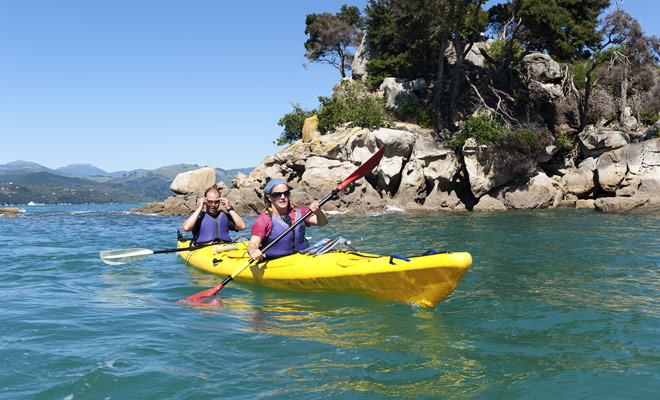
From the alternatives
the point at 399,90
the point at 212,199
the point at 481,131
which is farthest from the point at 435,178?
the point at 212,199

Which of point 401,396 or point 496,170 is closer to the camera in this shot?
point 401,396

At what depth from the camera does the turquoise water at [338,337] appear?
310 cm

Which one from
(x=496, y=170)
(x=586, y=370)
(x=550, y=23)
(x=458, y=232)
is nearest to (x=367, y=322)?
(x=586, y=370)

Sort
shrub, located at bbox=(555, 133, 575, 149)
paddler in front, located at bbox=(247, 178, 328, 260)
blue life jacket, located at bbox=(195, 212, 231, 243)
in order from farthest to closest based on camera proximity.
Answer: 1. shrub, located at bbox=(555, 133, 575, 149)
2. blue life jacket, located at bbox=(195, 212, 231, 243)
3. paddler in front, located at bbox=(247, 178, 328, 260)

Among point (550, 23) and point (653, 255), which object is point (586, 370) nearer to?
point (653, 255)

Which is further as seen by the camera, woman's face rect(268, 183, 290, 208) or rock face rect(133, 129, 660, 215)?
rock face rect(133, 129, 660, 215)

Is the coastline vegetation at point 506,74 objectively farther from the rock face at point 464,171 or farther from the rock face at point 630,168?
the rock face at point 630,168

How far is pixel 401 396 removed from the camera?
2.95m

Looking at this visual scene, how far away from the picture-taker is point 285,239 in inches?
243

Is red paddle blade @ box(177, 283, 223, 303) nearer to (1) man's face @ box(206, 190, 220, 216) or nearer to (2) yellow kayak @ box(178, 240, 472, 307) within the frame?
(2) yellow kayak @ box(178, 240, 472, 307)

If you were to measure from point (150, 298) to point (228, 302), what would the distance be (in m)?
1.12

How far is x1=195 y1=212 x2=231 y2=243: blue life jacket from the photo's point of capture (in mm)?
8695

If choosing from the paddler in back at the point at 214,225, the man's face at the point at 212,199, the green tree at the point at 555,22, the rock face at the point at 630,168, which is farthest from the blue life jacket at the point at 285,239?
the green tree at the point at 555,22

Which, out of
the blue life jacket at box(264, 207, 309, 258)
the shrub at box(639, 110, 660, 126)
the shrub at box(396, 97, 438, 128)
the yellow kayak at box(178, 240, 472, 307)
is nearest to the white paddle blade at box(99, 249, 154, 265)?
the yellow kayak at box(178, 240, 472, 307)
